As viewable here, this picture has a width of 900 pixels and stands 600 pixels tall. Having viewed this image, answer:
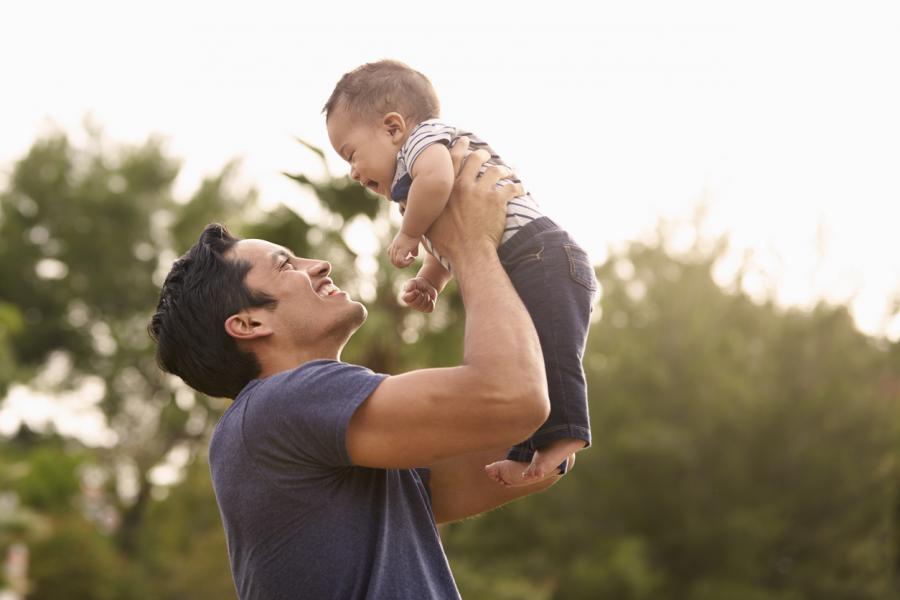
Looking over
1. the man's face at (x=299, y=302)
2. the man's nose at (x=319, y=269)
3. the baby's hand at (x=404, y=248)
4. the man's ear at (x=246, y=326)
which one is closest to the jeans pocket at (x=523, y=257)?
the baby's hand at (x=404, y=248)

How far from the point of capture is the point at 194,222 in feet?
104

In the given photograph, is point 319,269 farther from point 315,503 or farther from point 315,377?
point 315,503

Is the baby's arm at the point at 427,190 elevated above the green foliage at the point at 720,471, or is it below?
above

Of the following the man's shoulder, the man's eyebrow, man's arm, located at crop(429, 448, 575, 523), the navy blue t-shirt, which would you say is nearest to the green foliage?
man's arm, located at crop(429, 448, 575, 523)

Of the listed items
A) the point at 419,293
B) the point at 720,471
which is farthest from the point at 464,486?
the point at 720,471

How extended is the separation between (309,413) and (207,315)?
0.51 meters

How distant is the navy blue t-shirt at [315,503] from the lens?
7.67 feet

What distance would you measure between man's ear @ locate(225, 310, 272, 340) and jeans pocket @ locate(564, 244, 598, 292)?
27.7 inches

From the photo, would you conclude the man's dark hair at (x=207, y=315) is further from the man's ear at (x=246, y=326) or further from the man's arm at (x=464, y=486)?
the man's arm at (x=464, y=486)

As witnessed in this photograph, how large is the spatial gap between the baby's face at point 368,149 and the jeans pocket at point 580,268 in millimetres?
519

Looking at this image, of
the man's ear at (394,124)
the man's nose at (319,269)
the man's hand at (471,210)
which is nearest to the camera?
the man's hand at (471,210)

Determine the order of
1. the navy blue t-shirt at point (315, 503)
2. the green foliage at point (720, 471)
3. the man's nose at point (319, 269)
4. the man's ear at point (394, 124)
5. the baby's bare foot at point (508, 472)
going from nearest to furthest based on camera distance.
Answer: the navy blue t-shirt at point (315, 503) < the baby's bare foot at point (508, 472) < the man's nose at point (319, 269) < the man's ear at point (394, 124) < the green foliage at point (720, 471)

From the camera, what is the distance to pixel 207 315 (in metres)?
2.71

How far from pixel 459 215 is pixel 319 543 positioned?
2.51 ft
